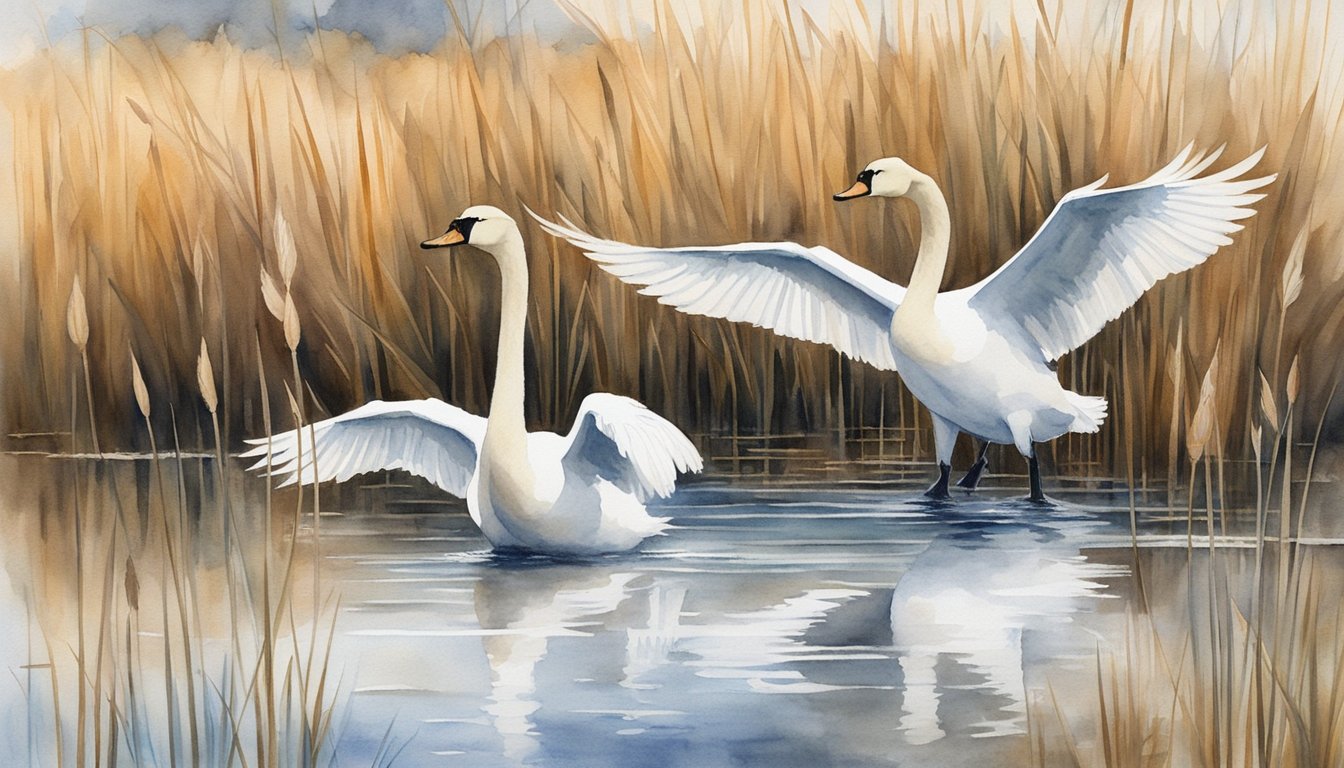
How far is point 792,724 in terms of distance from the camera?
311cm

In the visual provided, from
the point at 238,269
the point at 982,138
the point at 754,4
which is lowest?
the point at 238,269

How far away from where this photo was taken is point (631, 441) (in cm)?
455

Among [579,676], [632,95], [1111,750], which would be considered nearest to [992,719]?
[1111,750]

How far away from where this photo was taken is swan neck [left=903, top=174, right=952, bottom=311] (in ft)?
20.0

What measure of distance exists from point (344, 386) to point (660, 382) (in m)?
1.28

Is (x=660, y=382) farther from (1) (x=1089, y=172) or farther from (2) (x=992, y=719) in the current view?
(2) (x=992, y=719)

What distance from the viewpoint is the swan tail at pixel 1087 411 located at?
588cm

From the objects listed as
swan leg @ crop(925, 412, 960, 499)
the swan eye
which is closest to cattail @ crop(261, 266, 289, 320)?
the swan eye

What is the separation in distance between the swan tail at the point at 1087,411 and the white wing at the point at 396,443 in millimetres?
2263

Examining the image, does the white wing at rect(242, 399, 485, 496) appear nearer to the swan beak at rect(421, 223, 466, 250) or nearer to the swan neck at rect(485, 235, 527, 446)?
the swan neck at rect(485, 235, 527, 446)

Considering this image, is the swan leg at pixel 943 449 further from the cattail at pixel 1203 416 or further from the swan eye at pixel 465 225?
the cattail at pixel 1203 416

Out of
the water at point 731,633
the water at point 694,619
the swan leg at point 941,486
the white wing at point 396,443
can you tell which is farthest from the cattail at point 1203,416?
the swan leg at point 941,486

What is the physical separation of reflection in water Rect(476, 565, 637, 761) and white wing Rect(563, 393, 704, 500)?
1.05 feet

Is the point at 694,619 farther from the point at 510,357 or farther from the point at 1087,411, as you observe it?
the point at 1087,411
